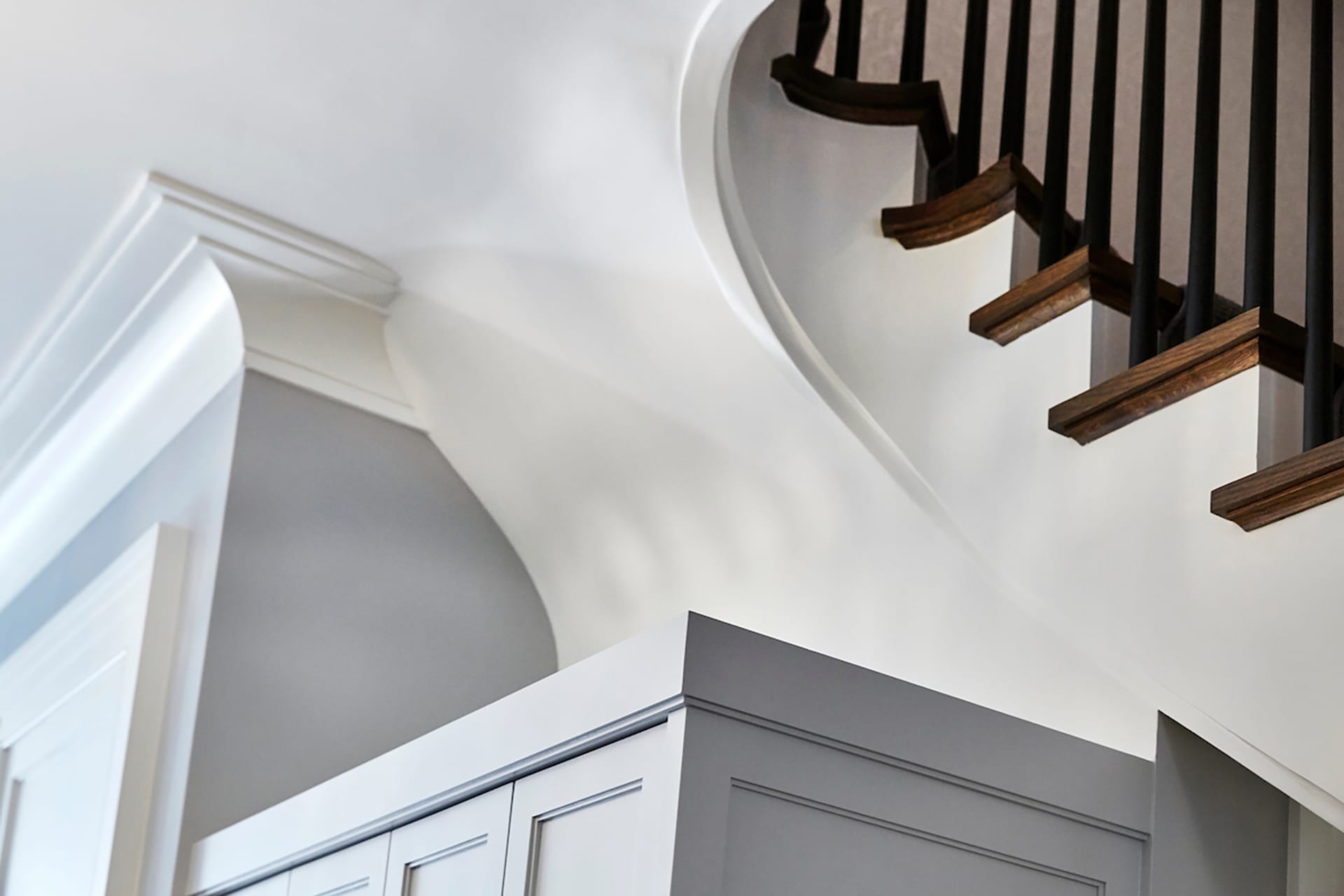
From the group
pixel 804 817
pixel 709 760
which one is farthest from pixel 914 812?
pixel 709 760

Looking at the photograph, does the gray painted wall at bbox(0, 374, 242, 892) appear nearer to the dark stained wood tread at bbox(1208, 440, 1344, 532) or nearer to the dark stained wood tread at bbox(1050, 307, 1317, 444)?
the dark stained wood tread at bbox(1050, 307, 1317, 444)

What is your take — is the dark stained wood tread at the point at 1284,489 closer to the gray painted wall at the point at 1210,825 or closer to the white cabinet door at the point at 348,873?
the gray painted wall at the point at 1210,825

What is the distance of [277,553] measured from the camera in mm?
2752

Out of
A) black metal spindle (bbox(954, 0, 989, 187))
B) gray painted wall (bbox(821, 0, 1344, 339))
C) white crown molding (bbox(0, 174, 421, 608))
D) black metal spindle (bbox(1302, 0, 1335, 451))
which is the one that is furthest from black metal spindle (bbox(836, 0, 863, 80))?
white crown molding (bbox(0, 174, 421, 608))

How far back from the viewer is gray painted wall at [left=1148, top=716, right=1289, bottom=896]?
1780 millimetres

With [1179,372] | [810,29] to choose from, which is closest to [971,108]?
[810,29]

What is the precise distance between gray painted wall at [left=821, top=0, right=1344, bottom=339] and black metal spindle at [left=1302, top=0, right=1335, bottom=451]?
1527 mm

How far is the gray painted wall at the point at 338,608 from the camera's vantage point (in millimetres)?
2605

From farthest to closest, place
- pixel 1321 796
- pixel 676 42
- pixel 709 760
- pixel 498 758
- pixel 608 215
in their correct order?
1. pixel 608 215
2. pixel 676 42
3. pixel 498 758
4. pixel 1321 796
5. pixel 709 760

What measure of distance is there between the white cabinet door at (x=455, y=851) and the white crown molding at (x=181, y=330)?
1265mm

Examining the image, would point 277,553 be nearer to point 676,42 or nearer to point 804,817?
point 676,42

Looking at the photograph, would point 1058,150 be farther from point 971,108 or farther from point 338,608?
point 338,608

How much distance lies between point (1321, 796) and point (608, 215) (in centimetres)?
133

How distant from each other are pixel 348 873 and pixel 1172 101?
2750 mm
